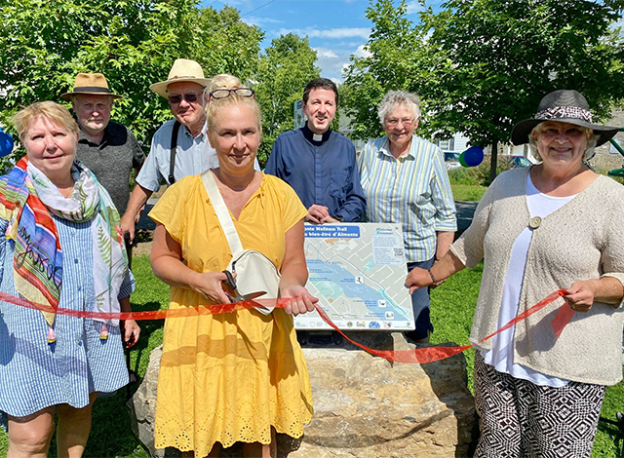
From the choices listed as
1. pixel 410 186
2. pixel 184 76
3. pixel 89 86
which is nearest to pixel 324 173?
pixel 410 186

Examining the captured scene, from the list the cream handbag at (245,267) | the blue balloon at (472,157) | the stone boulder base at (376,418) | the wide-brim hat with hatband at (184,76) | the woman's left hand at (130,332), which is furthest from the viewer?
the blue balloon at (472,157)

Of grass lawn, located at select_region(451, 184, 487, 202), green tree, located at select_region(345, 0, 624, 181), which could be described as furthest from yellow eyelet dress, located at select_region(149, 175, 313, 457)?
grass lawn, located at select_region(451, 184, 487, 202)

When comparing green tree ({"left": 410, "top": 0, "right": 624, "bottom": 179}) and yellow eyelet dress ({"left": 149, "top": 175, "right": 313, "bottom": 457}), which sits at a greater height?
green tree ({"left": 410, "top": 0, "right": 624, "bottom": 179})

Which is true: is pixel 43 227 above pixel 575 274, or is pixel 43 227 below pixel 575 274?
above

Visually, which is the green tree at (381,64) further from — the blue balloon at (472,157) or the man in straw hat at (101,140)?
the man in straw hat at (101,140)

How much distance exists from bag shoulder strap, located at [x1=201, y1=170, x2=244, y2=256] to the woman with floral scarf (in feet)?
2.49

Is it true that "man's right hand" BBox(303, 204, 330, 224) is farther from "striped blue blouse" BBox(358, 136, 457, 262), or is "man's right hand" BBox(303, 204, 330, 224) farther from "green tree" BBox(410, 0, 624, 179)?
"green tree" BBox(410, 0, 624, 179)

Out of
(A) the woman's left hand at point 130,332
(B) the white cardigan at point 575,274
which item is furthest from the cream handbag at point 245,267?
(B) the white cardigan at point 575,274

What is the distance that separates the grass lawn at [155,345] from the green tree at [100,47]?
3.49 m

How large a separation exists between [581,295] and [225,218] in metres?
1.67

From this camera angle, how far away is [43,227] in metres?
2.29

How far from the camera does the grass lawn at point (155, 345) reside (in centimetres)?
348

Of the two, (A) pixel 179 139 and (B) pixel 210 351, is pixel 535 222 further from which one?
(A) pixel 179 139

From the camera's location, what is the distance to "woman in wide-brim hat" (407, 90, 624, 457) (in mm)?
2135
